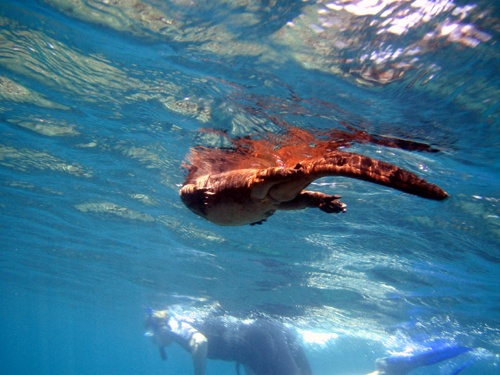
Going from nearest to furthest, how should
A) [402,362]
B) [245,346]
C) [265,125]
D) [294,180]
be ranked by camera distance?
[294,180]
[265,125]
[245,346]
[402,362]

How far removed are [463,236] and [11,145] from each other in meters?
18.2

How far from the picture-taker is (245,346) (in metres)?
19.8

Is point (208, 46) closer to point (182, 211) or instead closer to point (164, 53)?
point (164, 53)

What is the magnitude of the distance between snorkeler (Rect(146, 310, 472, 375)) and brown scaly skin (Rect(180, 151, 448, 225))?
16.7m

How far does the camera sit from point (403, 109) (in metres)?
6.96

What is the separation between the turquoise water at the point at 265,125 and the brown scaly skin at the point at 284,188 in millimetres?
3100

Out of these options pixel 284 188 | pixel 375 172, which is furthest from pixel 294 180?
pixel 375 172

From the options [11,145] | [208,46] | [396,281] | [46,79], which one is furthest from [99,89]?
[396,281]

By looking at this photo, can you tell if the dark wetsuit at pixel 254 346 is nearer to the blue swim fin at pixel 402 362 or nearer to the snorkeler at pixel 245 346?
the snorkeler at pixel 245 346

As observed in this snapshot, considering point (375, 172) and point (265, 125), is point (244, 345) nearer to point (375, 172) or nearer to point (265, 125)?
point (265, 125)

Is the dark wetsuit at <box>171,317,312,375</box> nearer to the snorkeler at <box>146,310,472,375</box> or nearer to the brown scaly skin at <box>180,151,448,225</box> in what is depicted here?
the snorkeler at <box>146,310,472,375</box>

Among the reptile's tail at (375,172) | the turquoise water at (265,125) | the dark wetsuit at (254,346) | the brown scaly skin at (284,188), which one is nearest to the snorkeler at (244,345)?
the dark wetsuit at (254,346)

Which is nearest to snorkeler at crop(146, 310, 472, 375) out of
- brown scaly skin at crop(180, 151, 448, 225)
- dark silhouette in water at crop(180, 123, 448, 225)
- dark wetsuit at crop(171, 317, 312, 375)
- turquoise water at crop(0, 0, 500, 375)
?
dark wetsuit at crop(171, 317, 312, 375)

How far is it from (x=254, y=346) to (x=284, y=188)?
18573mm
